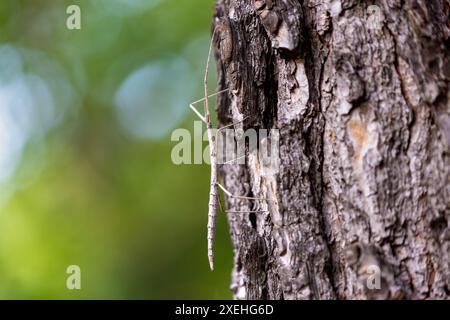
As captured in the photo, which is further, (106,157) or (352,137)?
(106,157)

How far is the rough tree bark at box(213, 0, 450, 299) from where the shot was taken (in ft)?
6.52

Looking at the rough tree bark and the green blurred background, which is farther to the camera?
the green blurred background

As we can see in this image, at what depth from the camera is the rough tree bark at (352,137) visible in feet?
6.52

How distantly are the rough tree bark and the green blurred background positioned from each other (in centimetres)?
321

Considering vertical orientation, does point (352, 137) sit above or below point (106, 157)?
below

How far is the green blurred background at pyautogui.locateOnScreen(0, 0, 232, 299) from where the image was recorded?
570cm

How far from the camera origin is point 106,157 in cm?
640

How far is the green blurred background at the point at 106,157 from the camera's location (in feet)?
18.7

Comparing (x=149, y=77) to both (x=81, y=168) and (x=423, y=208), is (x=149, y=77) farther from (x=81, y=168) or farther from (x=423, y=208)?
(x=423, y=208)

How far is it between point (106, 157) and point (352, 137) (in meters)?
4.81

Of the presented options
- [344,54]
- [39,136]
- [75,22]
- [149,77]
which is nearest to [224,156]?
[344,54]

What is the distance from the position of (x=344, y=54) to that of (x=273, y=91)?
46 centimetres

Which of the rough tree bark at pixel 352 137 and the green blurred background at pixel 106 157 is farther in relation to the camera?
the green blurred background at pixel 106 157

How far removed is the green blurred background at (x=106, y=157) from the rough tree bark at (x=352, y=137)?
3.21 m
